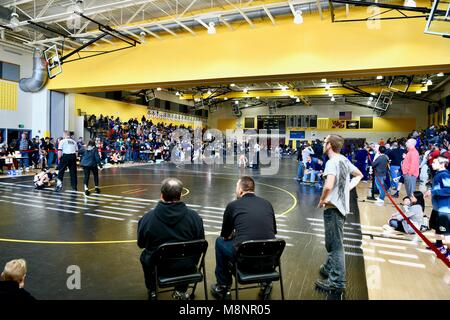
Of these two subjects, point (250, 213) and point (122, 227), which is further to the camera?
point (122, 227)

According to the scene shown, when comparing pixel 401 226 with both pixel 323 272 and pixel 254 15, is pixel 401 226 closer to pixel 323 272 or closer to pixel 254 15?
pixel 323 272

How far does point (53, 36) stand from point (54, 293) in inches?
621

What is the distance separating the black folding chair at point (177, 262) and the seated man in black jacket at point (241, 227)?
0.37m

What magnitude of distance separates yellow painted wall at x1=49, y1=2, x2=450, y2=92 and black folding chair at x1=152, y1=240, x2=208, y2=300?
10.2 meters

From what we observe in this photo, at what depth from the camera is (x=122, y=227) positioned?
5.91 metres

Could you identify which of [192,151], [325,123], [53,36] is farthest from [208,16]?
[325,123]

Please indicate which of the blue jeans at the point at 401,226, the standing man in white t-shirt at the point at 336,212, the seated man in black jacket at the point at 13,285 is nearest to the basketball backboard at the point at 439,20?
the blue jeans at the point at 401,226

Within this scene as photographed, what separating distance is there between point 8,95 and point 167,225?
716 inches

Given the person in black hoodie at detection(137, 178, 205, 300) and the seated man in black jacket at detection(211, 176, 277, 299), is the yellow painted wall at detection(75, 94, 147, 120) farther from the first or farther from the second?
the seated man in black jacket at detection(211, 176, 277, 299)

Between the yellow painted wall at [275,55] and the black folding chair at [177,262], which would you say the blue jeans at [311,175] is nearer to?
the yellow painted wall at [275,55]

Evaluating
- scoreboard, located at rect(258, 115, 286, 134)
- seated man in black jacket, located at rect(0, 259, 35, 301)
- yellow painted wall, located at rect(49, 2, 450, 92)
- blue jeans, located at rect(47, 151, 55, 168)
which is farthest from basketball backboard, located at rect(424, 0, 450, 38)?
scoreboard, located at rect(258, 115, 286, 134)

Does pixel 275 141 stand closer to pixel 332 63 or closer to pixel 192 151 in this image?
pixel 192 151

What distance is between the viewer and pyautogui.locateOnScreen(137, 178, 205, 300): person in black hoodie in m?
2.81
